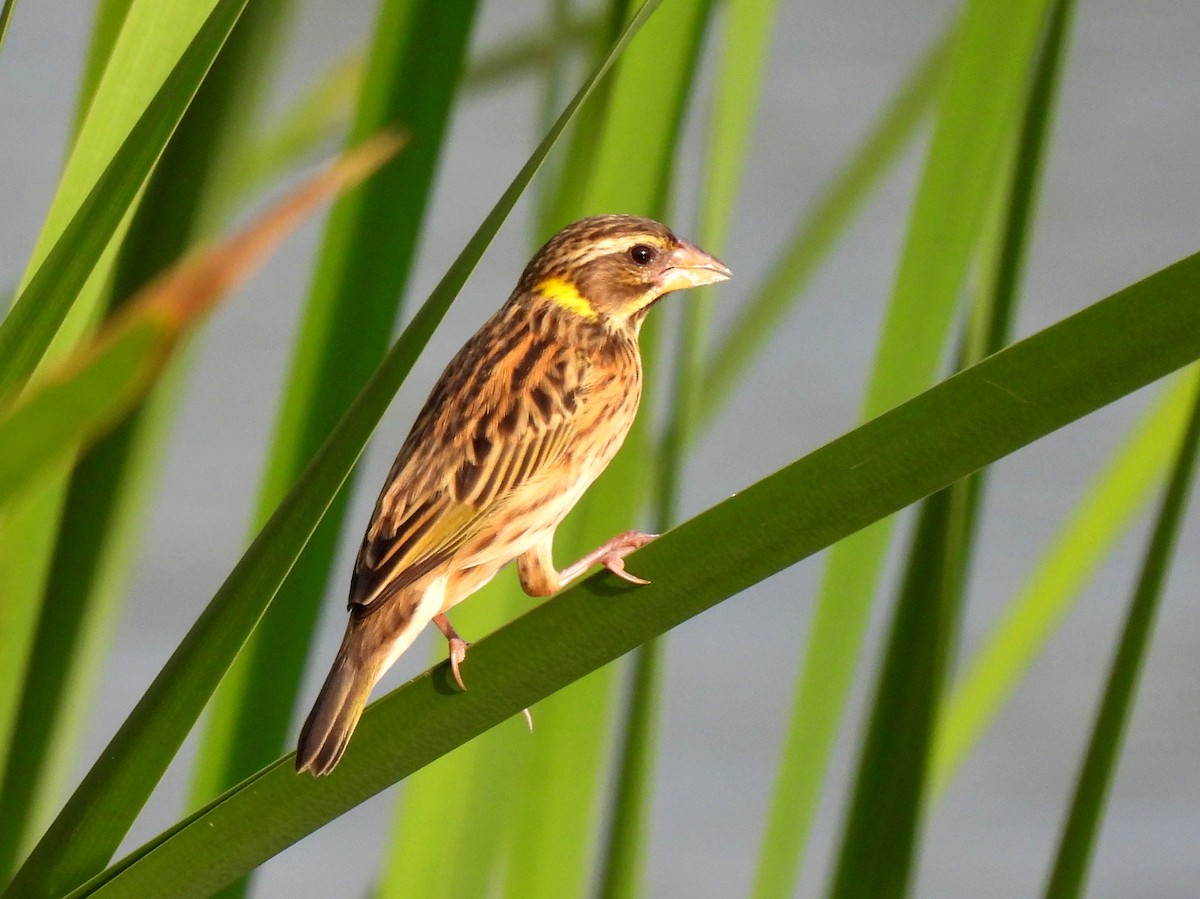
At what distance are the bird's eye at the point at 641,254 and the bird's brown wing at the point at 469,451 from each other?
0.48 feet

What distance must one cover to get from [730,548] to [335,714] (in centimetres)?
37

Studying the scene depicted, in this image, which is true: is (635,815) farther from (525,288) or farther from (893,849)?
(525,288)

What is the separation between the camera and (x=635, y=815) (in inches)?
50.0

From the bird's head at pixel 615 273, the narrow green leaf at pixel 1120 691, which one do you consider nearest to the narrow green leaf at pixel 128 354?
the narrow green leaf at pixel 1120 691

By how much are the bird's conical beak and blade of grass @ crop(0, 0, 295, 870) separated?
623mm

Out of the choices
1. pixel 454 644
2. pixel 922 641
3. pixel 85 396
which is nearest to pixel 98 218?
pixel 85 396

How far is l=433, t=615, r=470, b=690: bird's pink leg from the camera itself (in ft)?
2.72

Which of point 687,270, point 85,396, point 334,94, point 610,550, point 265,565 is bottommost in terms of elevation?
point 85,396

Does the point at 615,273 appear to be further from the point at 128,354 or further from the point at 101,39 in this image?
the point at 128,354

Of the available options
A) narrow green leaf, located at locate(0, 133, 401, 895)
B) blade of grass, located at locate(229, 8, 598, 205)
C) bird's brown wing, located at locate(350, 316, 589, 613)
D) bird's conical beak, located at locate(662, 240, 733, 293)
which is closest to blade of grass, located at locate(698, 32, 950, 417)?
bird's conical beak, located at locate(662, 240, 733, 293)

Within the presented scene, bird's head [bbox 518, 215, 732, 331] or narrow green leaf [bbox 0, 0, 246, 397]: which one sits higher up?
bird's head [bbox 518, 215, 732, 331]

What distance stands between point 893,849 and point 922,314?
427mm

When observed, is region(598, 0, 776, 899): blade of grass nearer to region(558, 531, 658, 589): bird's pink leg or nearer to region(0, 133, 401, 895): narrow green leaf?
region(558, 531, 658, 589): bird's pink leg

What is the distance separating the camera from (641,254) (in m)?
1.68
